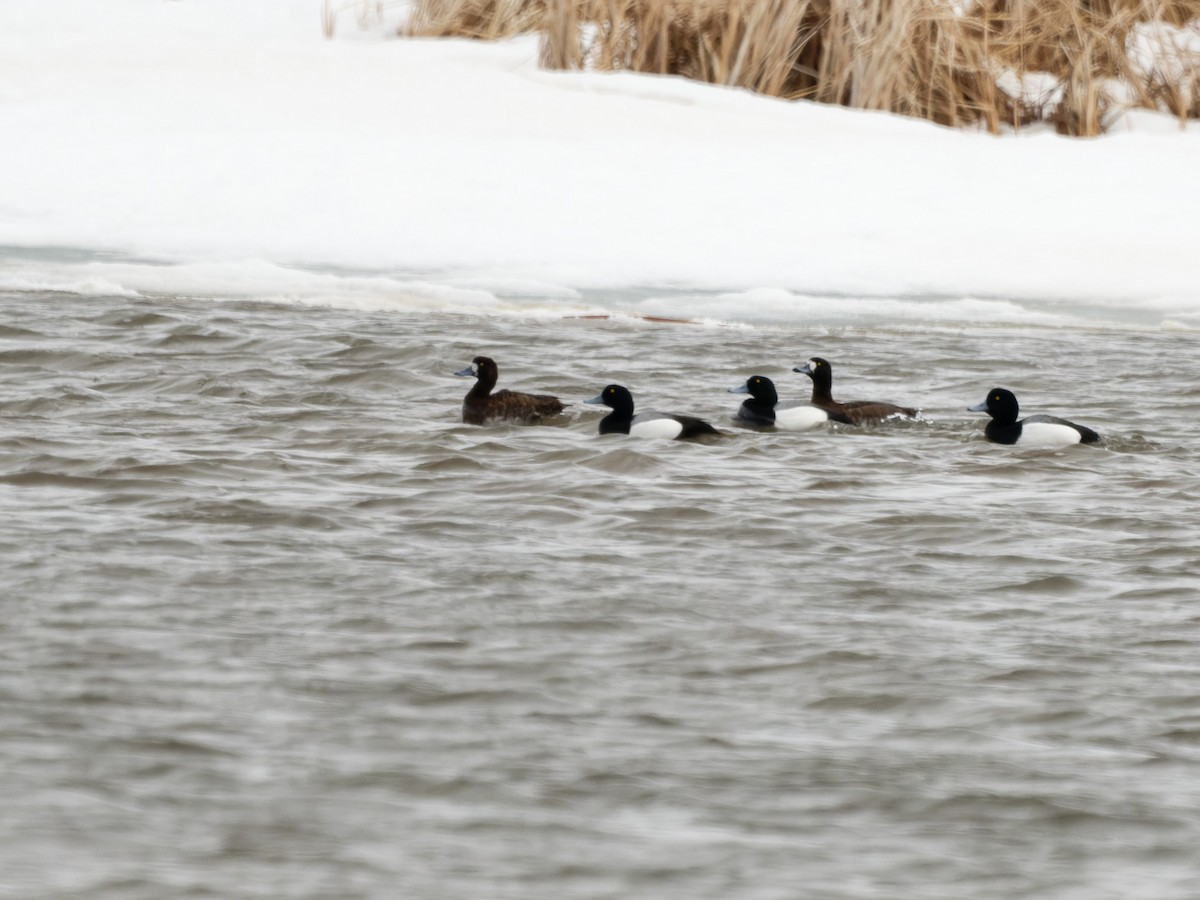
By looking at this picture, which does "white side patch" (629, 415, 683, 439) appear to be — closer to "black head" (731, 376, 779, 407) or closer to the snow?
"black head" (731, 376, 779, 407)

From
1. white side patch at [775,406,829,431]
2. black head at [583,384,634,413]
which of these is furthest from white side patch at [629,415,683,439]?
white side patch at [775,406,829,431]

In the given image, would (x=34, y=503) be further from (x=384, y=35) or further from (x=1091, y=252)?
(x=384, y=35)

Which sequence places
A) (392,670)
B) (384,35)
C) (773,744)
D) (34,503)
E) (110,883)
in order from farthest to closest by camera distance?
(384,35), (34,503), (392,670), (773,744), (110,883)

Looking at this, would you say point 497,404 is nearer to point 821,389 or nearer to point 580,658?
point 821,389

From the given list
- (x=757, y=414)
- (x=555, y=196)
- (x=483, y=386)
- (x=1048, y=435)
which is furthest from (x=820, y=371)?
(x=555, y=196)

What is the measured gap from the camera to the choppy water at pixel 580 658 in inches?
167

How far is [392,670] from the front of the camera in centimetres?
537

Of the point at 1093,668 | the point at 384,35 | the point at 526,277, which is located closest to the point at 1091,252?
the point at 526,277

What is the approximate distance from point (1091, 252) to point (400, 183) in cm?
500

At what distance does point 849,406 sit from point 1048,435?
1176mm

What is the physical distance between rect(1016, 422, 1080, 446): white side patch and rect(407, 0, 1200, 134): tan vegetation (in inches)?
254

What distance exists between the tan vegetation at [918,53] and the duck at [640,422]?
618cm

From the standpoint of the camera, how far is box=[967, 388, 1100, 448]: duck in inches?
374

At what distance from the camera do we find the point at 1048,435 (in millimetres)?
9492
